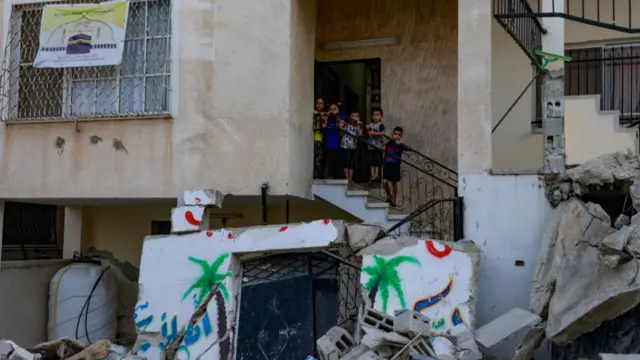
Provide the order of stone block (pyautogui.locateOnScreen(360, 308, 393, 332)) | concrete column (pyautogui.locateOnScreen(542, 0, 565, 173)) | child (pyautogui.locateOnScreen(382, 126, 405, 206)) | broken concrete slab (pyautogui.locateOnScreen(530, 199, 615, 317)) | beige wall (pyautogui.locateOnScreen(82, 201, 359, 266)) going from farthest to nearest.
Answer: beige wall (pyautogui.locateOnScreen(82, 201, 359, 266))
child (pyautogui.locateOnScreen(382, 126, 405, 206))
concrete column (pyautogui.locateOnScreen(542, 0, 565, 173))
stone block (pyautogui.locateOnScreen(360, 308, 393, 332))
broken concrete slab (pyautogui.locateOnScreen(530, 199, 615, 317))

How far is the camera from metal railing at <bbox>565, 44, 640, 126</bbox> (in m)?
10.9

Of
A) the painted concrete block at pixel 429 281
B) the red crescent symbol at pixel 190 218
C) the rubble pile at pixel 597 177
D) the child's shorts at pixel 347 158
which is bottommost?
the painted concrete block at pixel 429 281

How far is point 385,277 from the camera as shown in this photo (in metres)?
7.61

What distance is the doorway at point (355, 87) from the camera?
37.7ft

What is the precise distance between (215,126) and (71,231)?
458 centimetres

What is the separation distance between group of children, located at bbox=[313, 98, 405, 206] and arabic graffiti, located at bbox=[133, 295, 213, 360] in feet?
10.5

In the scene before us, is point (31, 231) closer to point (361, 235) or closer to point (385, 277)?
point (361, 235)

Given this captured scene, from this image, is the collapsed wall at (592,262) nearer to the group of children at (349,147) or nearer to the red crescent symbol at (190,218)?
the group of children at (349,147)

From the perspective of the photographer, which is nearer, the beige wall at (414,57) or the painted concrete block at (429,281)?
the painted concrete block at (429,281)

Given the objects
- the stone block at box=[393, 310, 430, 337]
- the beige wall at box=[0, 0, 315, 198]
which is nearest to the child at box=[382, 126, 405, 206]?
the beige wall at box=[0, 0, 315, 198]

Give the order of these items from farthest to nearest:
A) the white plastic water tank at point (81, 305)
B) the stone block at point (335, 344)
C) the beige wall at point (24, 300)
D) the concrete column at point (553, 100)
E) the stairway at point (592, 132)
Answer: the white plastic water tank at point (81, 305), the beige wall at point (24, 300), the stairway at point (592, 132), the concrete column at point (553, 100), the stone block at point (335, 344)

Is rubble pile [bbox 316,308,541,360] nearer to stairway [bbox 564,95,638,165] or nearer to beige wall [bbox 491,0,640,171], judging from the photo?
stairway [bbox 564,95,638,165]

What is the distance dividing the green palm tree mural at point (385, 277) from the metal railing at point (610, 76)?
535cm

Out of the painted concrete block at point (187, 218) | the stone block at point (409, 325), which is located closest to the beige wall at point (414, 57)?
the painted concrete block at point (187, 218)
